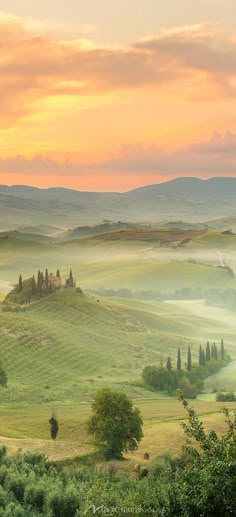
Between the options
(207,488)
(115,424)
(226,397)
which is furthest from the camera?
(226,397)

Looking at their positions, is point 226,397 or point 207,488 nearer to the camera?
point 207,488

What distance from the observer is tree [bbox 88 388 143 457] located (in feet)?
339

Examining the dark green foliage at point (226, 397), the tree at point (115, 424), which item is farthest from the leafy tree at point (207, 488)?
the dark green foliage at point (226, 397)

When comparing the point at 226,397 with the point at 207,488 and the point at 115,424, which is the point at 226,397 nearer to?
the point at 115,424

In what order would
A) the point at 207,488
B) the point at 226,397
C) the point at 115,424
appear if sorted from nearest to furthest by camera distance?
the point at 207,488 → the point at 115,424 → the point at 226,397

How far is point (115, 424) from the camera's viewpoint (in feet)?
345

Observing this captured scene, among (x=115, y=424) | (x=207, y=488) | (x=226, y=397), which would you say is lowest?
(x=226, y=397)

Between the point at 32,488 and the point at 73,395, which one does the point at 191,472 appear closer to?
the point at 32,488

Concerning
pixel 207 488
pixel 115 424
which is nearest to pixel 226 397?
pixel 115 424

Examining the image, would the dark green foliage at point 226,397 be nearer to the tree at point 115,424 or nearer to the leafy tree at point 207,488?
the tree at point 115,424

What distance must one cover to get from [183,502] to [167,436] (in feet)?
267

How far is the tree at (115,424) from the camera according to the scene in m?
103

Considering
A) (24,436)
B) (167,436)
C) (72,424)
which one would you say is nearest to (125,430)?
(167,436)

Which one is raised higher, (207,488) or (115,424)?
(207,488)
